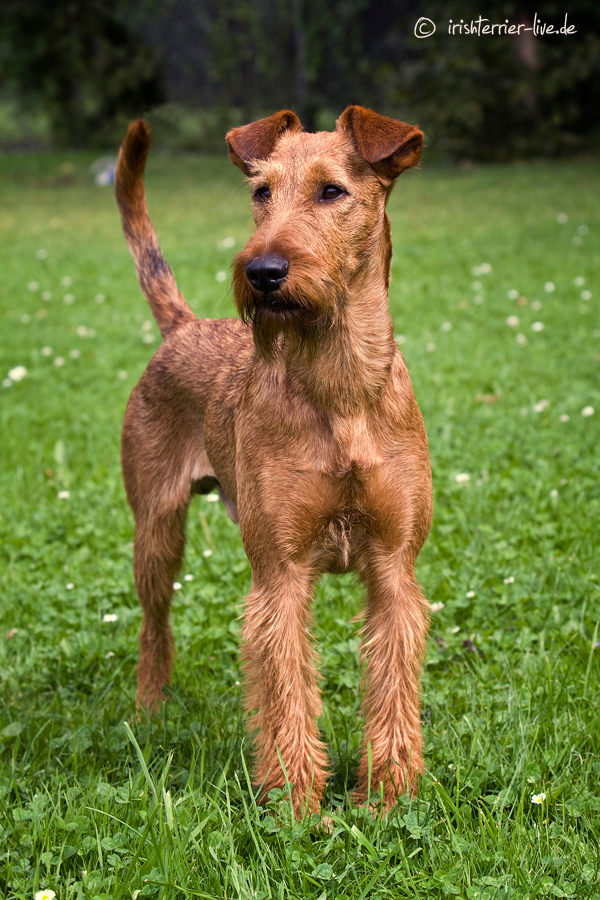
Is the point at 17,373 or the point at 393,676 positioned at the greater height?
the point at 393,676

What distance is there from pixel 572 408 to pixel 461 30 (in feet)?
40.3

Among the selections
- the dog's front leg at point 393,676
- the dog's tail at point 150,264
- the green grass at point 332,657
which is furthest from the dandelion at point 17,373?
the dog's front leg at point 393,676

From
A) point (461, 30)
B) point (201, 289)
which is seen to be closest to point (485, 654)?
point (201, 289)

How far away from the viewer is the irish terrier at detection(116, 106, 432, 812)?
2227 mm

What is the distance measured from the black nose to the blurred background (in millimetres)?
13439

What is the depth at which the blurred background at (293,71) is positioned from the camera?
1556 cm

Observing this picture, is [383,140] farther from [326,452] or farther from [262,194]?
[326,452]

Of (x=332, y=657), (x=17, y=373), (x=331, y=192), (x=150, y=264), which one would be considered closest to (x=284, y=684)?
(x=332, y=657)

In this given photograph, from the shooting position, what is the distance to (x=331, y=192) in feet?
7.51

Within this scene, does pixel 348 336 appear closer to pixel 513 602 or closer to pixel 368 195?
pixel 368 195

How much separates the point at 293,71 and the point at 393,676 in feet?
58.2

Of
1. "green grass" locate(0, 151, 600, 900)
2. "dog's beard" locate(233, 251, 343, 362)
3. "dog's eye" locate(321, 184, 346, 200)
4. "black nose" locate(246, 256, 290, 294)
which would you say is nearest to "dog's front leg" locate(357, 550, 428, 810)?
"green grass" locate(0, 151, 600, 900)

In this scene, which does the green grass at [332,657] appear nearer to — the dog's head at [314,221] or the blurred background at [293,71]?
the dog's head at [314,221]

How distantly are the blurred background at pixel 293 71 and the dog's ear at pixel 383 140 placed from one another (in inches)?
509
